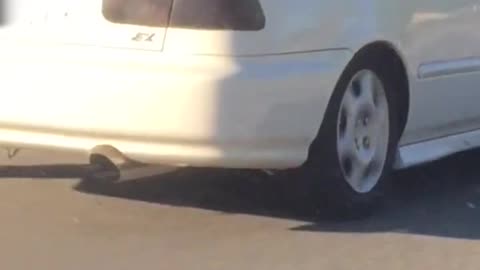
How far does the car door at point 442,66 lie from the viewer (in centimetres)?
765

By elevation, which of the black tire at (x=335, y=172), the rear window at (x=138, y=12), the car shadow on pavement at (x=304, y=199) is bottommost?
the car shadow on pavement at (x=304, y=199)

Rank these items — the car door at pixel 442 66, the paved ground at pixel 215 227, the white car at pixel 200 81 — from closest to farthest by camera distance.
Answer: the paved ground at pixel 215 227, the white car at pixel 200 81, the car door at pixel 442 66

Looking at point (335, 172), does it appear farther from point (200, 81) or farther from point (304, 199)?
point (200, 81)

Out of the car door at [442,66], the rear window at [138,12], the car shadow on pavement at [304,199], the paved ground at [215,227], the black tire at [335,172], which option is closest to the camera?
→ the paved ground at [215,227]

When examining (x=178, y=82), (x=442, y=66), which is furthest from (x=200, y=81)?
(x=442, y=66)

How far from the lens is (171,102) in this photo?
658 centimetres

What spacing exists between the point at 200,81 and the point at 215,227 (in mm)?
839

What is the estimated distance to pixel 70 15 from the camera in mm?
6855

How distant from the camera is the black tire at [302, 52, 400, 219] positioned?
23.2ft

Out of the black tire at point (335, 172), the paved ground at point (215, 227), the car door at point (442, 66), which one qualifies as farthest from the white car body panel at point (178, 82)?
the car door at point (442, 66)

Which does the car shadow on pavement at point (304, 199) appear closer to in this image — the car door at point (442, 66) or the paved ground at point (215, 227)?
the paved ground at point (215, 227)

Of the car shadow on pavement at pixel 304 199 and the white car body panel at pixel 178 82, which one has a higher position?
the white car body panel at pixel 178 82

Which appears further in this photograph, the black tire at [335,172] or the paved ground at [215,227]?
the black tire at [335,172]

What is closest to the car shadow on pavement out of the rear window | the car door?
the car door
